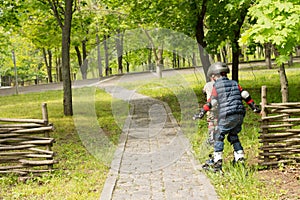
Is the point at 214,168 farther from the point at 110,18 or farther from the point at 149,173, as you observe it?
the point at 110,18

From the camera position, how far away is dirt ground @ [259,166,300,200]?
5.71 metres

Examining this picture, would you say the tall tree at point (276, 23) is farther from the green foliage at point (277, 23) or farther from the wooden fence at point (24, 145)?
the wooden fence at point (24, 145)

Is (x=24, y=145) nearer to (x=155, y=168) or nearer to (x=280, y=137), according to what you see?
(x=155, y=168)

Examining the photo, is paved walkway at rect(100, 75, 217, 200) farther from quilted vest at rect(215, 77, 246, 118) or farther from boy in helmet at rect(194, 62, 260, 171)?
quilted vest at rect(215, 77, 246, 118)

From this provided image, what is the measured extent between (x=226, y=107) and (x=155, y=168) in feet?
6.44

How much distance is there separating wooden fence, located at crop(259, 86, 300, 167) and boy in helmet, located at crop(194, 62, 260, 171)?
18.9 inches

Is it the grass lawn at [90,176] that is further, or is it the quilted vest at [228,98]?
the quilted vest at [228,98]

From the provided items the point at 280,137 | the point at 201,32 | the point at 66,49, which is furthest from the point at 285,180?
the point at 201,32

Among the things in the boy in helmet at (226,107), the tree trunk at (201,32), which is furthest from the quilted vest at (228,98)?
the tree trunk at (201,32)

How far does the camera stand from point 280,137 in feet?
23.0

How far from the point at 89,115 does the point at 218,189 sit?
10444 millimetres

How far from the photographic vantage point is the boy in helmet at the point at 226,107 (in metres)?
6.55

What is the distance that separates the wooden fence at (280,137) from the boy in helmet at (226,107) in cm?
48

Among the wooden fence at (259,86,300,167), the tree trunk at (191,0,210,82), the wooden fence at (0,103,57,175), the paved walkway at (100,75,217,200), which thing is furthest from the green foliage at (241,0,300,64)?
the tree trunk at (191,0,210,82)
